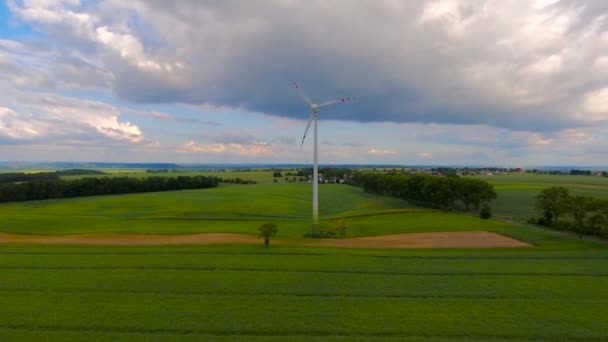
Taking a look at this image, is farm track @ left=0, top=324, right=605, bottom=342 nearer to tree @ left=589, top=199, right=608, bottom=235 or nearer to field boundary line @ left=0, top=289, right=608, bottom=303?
field boundary line @ left=0, top=289, right=608, bottom=303

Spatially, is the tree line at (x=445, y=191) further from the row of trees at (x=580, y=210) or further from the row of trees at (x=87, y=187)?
the row of trees at (x=87, y=187)

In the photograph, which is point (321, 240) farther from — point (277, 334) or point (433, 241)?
point (277, 334)

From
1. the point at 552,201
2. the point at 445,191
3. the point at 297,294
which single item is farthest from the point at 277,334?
the point at 445,191

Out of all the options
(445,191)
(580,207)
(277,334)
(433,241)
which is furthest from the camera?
(445,191)

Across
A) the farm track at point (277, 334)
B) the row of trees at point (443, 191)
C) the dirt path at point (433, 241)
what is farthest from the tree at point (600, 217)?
the farm track at point (277, 334)

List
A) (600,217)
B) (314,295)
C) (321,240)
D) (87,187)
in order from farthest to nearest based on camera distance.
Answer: (87,187), (321,240), (600,217), (314,295)

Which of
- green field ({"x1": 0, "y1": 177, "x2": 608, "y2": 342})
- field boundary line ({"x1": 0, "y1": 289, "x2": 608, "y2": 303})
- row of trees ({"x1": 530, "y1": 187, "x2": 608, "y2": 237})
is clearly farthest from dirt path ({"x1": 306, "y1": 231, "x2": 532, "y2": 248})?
field boundary line ({"x1": 0, "y1": 289, "x2": 608, "y2": 303})

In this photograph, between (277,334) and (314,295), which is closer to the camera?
(277,334)


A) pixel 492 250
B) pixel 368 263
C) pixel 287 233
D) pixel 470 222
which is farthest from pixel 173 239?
pixel 470 222
